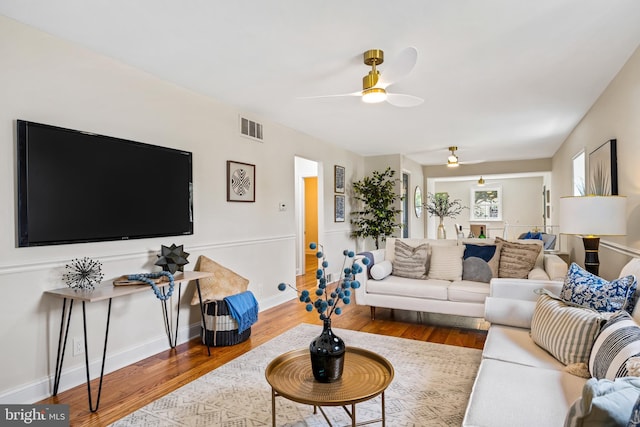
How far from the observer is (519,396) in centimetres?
152

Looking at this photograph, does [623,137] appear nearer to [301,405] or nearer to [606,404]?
[606,404]

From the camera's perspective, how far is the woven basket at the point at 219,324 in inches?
129

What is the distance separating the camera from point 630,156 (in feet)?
9.13

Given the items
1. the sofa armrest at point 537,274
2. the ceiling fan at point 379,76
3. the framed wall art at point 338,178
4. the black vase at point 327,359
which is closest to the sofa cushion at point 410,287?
the sofa armrest at point 537,274

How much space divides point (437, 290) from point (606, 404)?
111 inches

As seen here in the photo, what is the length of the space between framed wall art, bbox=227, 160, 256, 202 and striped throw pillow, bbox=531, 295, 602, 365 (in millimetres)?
2973

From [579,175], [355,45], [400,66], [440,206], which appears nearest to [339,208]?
[440,206]

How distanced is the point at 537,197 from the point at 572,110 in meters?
6.98

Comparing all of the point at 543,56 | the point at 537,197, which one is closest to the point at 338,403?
the point at 543,56

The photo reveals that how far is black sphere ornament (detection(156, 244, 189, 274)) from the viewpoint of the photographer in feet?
9.68

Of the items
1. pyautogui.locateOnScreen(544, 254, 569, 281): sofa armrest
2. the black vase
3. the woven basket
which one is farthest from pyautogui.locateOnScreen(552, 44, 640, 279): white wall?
the woven basket

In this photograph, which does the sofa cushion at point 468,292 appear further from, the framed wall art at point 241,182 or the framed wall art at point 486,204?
the framed wall art at point 486,204

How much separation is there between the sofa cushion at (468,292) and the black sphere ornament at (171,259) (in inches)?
101

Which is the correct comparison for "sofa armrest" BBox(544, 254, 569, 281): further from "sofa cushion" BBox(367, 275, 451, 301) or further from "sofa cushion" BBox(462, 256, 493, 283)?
"sofa cushion" BBox(367, 275, 451, 301)
